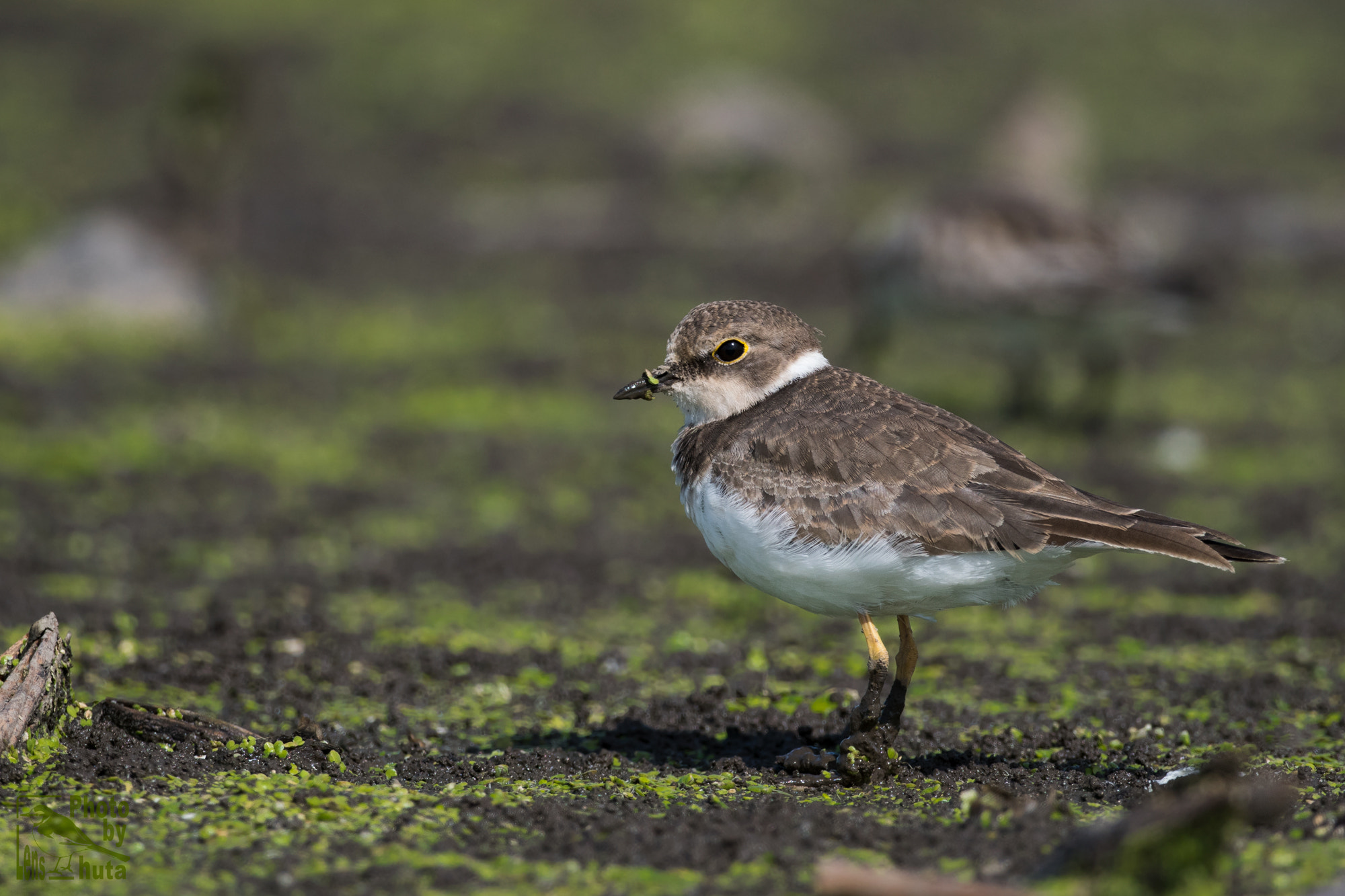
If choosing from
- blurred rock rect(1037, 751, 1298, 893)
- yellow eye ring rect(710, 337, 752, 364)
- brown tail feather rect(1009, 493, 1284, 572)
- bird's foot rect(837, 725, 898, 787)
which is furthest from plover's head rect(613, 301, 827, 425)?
blurred rock rect(1037, 751, 1298, 893)

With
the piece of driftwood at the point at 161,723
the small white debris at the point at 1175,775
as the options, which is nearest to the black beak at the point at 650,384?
the piece of driftwood at the point at 161,723

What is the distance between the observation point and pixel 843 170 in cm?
2630

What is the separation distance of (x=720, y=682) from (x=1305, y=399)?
9671 mm

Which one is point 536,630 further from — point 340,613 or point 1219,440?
point 1219,440

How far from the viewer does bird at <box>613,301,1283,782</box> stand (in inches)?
224

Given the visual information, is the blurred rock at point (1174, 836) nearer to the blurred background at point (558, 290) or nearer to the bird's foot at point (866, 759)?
the bird's foot at point (866, 759)

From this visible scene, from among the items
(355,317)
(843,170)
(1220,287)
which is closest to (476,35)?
(843,170)

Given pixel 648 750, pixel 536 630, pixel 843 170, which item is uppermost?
pixel 843 170

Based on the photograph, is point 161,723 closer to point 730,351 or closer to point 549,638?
point 730,351

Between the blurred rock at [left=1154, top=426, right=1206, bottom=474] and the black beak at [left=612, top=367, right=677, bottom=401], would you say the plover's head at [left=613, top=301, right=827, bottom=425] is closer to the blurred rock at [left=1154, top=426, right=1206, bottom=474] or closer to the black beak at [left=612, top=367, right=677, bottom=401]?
the black beak at [left=612, top=367, right=677, bottom=401]

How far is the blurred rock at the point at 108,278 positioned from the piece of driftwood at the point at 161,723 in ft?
37.6

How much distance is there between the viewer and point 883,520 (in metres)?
5.81

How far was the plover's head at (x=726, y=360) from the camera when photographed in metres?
6.66

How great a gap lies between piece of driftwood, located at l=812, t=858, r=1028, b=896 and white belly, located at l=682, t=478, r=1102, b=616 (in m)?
1.61
